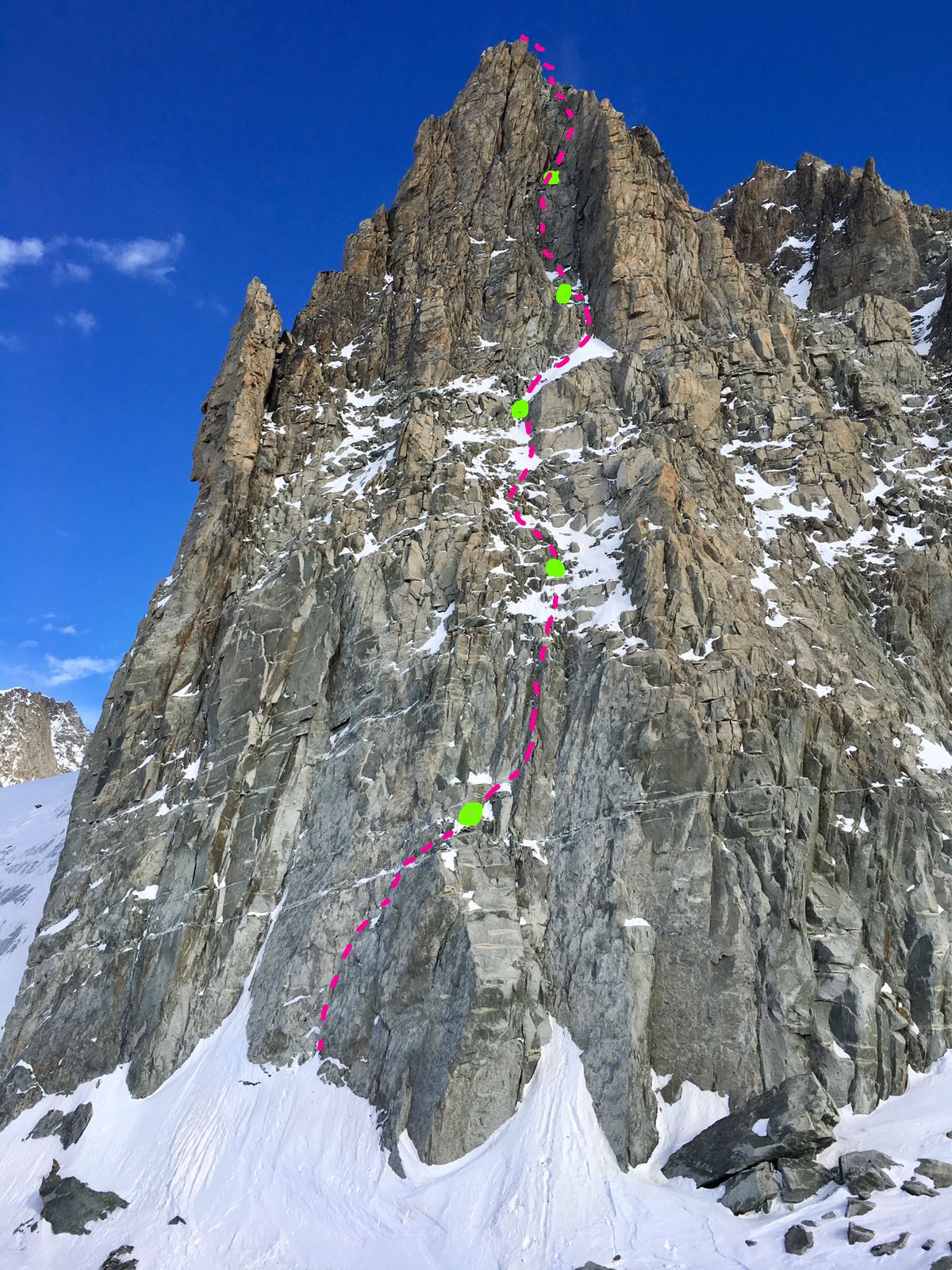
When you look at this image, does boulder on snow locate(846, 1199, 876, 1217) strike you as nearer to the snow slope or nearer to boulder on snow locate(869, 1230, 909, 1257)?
boulder on snow locate(869, 1230, 909, 1257)

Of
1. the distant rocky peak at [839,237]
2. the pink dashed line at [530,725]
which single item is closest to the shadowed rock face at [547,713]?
the pink dashed line at [530,725]

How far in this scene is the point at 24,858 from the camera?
55.2 metres

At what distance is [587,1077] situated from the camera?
2742 cm

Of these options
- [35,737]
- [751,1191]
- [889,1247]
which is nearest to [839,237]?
[751,1191]

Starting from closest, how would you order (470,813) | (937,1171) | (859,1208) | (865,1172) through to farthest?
(859,1208)
(937,1171)
(865,1172)
(470,813)

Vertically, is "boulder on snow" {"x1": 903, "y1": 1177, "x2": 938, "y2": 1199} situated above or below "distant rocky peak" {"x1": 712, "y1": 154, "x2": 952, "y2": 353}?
below

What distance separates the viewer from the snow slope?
44.2 meters

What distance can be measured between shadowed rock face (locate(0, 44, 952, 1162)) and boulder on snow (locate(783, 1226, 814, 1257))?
5.11 m

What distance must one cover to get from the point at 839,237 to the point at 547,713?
157ft

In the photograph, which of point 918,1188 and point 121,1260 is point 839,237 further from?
point 121,1260

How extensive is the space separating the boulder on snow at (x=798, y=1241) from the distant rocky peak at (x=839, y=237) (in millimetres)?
45389

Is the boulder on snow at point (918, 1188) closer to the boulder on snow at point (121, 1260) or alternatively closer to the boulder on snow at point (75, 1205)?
the boulder on snow at point (121, 1260)

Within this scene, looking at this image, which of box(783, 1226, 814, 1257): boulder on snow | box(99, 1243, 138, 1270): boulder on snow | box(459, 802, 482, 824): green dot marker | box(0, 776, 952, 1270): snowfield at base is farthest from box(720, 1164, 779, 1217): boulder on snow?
box(99, 1243, 138, 1270): boulder on snow

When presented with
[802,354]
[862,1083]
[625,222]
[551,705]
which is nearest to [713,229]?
[625,222]
